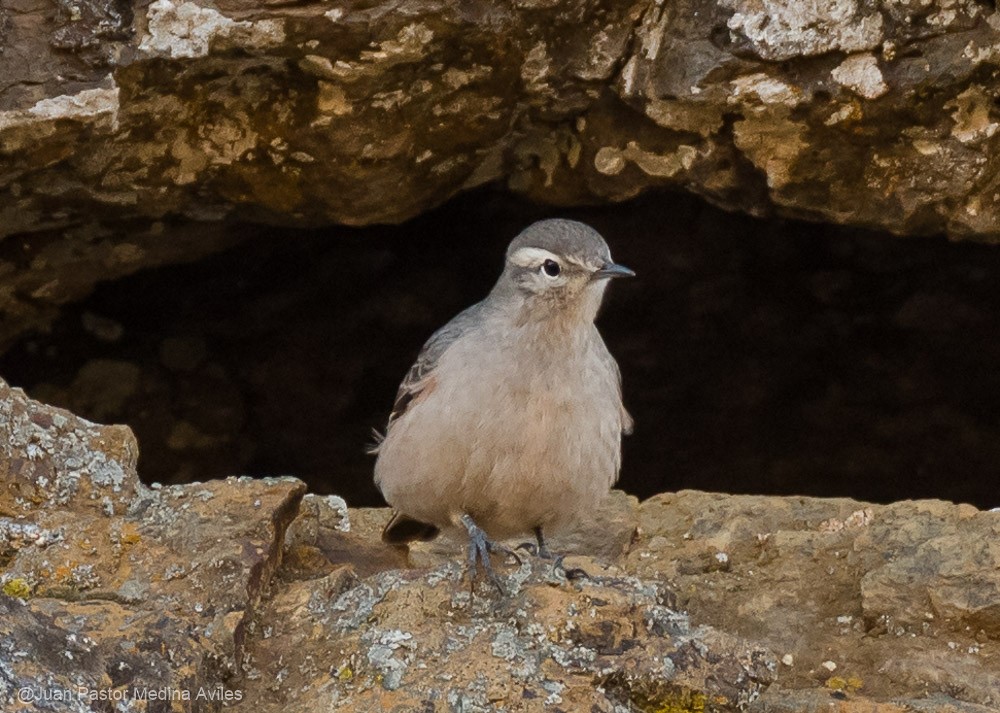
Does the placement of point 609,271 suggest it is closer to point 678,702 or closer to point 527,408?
point 527,408

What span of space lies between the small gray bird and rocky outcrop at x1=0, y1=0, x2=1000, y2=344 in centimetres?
143

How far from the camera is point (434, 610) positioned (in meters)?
4.82

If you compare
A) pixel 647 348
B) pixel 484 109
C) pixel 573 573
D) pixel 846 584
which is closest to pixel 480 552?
pixel 573 573

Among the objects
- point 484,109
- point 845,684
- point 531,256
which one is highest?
point 484,109

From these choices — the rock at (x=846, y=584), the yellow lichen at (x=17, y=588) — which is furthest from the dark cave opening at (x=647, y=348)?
the yellow lichen at (x=17, y=588)

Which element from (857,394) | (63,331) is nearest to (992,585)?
(857,394)

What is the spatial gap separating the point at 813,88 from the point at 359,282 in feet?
13.0

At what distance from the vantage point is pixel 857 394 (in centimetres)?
927

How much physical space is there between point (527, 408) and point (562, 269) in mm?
607

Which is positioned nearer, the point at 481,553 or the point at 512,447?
the point at 481,553

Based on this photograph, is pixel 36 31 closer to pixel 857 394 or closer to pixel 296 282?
pixel 296 282

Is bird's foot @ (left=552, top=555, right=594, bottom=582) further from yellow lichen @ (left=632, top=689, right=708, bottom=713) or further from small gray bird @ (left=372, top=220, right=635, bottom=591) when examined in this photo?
yellow lichen @ (left=632, top=689, right=708, bottom=713)

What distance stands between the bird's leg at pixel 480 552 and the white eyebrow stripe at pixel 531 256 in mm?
1155

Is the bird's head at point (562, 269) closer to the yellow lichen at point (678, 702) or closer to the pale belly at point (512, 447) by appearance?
the pale belly at point (512, 447)
